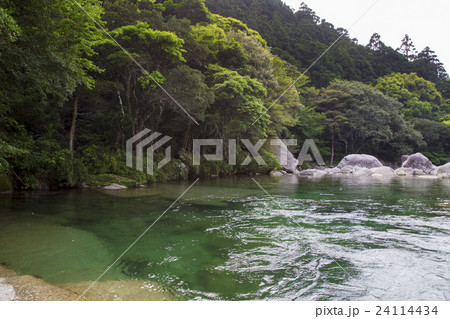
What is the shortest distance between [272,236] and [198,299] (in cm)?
268

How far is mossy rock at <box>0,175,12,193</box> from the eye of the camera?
33.2 ft

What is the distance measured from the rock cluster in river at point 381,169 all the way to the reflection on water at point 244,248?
57.9 feet

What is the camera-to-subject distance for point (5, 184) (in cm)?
1027

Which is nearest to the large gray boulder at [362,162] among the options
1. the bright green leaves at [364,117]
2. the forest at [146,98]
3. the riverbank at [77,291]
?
the forest at [146,98]

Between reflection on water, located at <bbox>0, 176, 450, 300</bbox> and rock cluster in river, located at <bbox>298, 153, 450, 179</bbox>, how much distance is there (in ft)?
57.9

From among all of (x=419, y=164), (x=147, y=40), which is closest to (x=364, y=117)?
(x=419, y=164)

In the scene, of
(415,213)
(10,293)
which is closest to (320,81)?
(415,213)

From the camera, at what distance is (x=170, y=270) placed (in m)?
3.90

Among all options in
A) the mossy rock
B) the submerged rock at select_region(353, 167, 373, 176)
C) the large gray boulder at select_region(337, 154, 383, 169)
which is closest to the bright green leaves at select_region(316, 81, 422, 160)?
the large gray boulder at select_region(337, 154, 383, 169)

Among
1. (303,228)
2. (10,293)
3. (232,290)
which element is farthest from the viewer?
(303,228)

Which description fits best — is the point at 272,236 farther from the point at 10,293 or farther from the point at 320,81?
the point at 320,81

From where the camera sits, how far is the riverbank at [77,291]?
10.0ft

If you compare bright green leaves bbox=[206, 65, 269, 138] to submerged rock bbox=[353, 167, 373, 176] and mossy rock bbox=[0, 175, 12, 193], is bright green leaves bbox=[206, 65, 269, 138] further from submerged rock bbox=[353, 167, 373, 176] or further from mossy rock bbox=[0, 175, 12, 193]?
submerged rock bbox=[353, 167, 373, 176]

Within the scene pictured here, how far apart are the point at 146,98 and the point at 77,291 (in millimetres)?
13299
